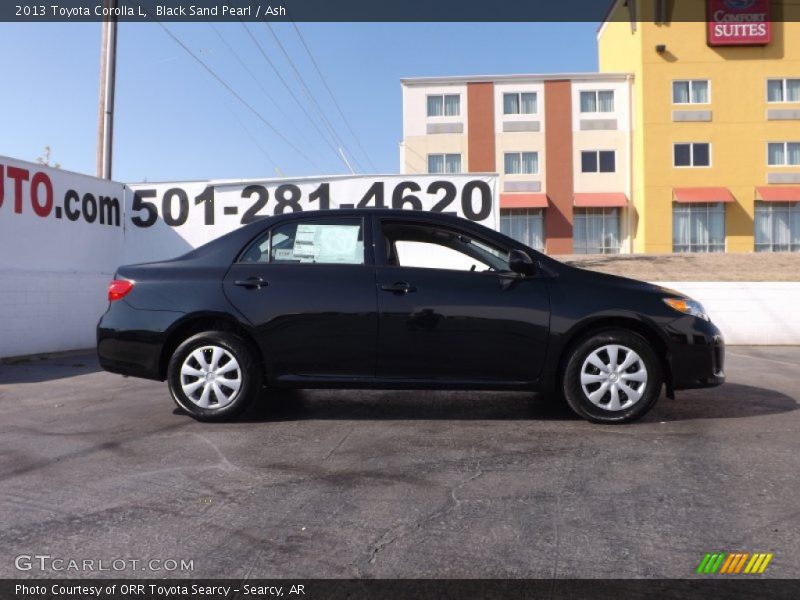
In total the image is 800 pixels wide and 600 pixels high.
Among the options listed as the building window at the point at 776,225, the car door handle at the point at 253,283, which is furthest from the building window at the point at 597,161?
the car door handle at the point at 253,283

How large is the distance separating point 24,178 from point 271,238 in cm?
670

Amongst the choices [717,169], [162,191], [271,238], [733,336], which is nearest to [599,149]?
[717,169]

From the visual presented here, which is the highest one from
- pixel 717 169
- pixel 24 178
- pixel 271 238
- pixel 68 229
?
pixel 717 169

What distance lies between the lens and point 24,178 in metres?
9.63

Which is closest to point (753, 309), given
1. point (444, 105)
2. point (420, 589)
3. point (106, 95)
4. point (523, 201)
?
point (420, 589)

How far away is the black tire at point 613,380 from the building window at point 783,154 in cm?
3278

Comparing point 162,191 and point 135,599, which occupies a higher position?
point 162,191

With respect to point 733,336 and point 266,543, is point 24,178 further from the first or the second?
point 733,336

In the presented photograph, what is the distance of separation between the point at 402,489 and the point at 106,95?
1338cm

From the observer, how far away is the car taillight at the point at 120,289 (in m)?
4.95

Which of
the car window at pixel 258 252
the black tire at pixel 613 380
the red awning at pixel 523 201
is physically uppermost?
the red awning at pixel 523 201

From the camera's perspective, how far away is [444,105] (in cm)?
3362

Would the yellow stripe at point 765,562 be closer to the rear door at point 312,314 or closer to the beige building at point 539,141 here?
the rear door at point 312,314

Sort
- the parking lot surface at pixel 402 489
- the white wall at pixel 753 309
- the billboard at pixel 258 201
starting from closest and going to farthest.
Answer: the parking lot surface at pixel 402 489, the billboard at pixel 258 201, the white wall at pixel 753 309
